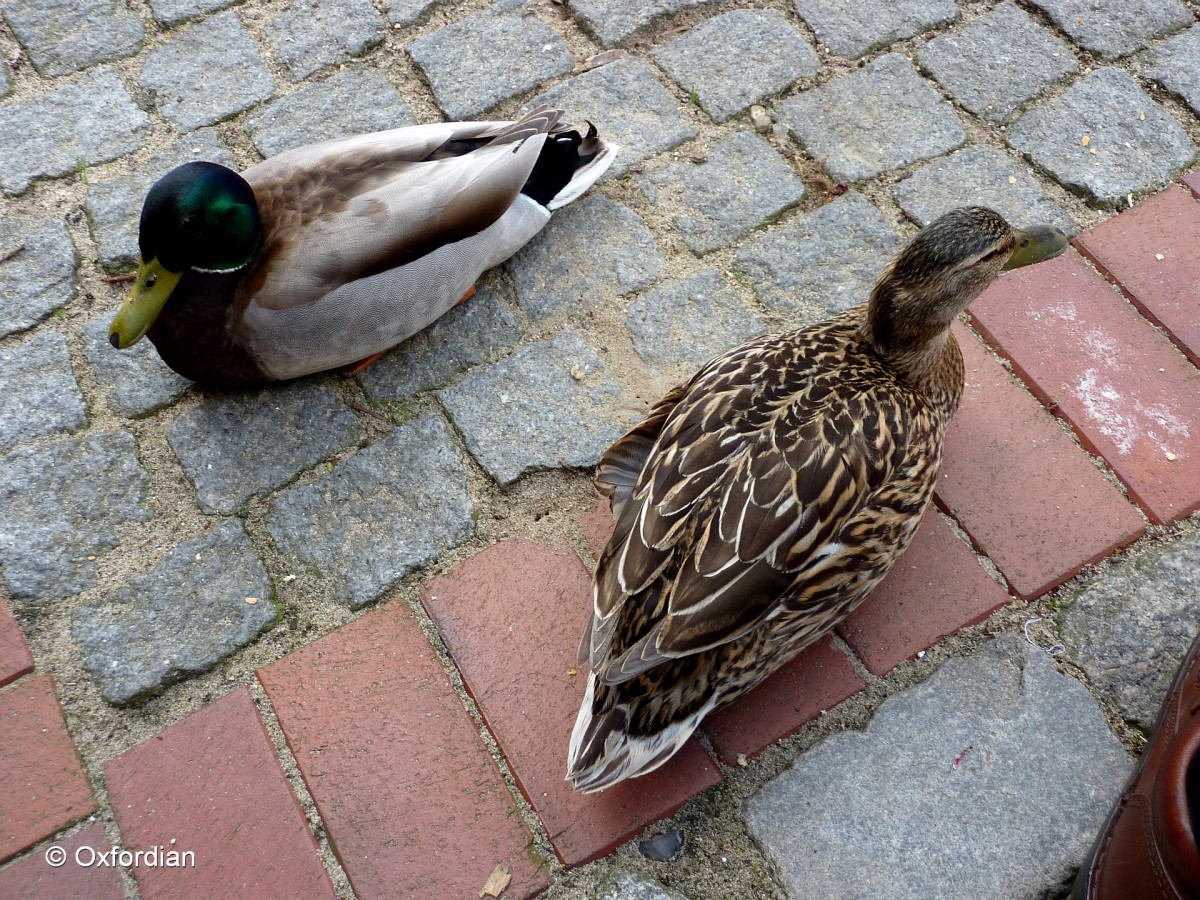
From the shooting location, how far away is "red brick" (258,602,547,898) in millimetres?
1997

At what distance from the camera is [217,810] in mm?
2061

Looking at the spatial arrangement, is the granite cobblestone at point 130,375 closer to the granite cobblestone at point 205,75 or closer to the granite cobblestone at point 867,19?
the granite cobblestone at point 205,75

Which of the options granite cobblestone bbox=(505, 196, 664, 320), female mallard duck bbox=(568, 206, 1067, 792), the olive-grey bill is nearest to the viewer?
female mallard duck bbox=(568, 206, 1067, 792)

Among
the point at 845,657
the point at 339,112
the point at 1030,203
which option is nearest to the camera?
the point at 845,657

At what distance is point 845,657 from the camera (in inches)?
88.2

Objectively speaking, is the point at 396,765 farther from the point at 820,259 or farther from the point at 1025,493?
the point at 820,259

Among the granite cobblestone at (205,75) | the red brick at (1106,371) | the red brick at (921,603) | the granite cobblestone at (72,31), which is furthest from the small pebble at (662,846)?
the granite cobblestone at (72,31)

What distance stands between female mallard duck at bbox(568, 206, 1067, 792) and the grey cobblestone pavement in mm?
270

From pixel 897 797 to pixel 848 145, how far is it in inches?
75.2

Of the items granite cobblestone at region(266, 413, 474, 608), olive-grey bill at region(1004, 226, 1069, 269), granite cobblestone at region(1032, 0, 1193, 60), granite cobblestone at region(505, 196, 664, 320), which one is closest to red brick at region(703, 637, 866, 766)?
granite cobblestone at region(266, 413, 474, 608)

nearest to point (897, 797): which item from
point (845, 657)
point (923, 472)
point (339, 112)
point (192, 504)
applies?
point (845, 657)

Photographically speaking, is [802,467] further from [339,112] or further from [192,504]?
[339,112]

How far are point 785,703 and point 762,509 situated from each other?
508 mm

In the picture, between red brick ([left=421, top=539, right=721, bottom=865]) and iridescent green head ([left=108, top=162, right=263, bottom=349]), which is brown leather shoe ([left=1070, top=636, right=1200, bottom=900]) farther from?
iridescent green head ([left=108, top=162, right=263, bottom=349])
